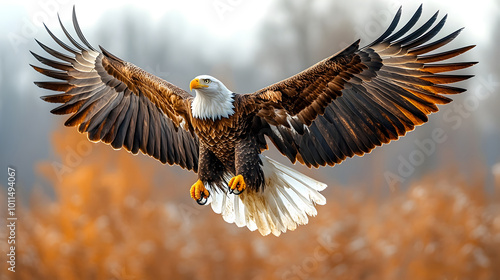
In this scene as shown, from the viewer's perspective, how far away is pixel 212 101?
2.72 meters

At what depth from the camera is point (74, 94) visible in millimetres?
3381

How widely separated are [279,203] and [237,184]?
557mm

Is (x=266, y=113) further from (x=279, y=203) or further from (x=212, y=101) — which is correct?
(x=279, y=203)

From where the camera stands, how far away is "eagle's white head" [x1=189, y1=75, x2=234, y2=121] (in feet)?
8.79

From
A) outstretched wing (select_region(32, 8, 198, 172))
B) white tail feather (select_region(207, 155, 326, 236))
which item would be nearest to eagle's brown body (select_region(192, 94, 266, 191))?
white tail feather (select_region(207, 155, 326, 236))

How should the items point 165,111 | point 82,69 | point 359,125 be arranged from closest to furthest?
point 359,125 < point 165,111 < point 82,69

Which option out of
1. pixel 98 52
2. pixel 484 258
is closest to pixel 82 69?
pixel 98 52

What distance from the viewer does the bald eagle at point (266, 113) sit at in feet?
8.84

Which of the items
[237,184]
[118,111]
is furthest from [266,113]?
[118,111]

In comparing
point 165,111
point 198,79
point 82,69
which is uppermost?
point 82,69

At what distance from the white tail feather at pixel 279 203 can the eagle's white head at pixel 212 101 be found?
0.52 m

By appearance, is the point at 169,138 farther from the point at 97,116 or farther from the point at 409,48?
the point at 409,48

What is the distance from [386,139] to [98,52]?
5.58 ft

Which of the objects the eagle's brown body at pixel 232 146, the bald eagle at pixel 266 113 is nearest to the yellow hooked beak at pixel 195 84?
the bald eagle at pixel 266 113
